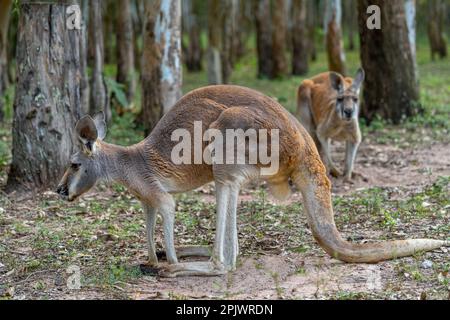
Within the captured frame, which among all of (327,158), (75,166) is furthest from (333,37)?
(75,166)

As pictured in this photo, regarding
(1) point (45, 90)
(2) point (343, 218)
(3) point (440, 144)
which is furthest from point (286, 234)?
(3) point (440, 144)

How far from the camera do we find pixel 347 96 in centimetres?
851

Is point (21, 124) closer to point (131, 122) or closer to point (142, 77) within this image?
point (142, 77)

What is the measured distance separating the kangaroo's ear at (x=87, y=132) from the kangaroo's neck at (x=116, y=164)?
0.09m

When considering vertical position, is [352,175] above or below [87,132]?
below

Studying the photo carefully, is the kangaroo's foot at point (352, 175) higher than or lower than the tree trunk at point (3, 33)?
lower

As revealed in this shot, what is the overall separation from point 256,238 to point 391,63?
18.7 ft

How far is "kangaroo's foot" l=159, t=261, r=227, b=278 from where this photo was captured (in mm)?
5074

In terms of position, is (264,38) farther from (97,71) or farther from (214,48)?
(97,71)

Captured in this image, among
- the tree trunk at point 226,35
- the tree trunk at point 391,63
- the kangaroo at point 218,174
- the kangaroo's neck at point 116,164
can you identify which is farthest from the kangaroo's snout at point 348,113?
the tree trunk at point 226,35

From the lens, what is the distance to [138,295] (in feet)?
15.6

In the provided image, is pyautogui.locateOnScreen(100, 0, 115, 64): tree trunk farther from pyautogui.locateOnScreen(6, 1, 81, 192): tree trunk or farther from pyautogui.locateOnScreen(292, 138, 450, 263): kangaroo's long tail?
pyautogui.locateOnScreen(292, 138, 450, 263): kangaroo's long tail

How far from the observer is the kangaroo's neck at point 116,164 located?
530 cm

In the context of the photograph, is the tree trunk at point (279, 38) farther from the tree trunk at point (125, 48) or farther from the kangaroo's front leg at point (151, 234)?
the kangaroo's front leg at point (151, 234)
